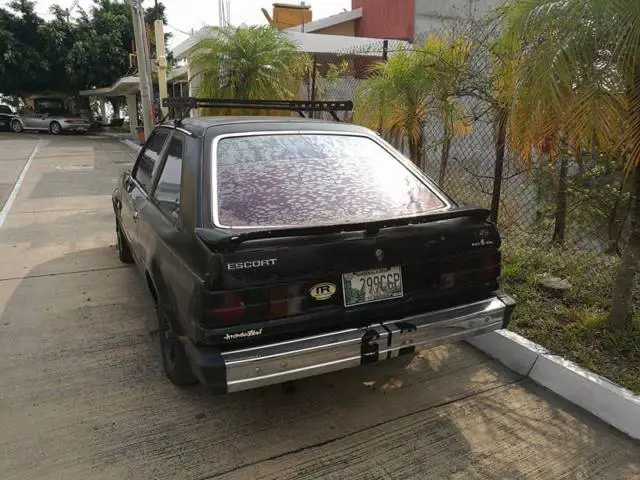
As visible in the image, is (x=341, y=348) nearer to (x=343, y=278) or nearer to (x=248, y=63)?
(x=343, y=278)

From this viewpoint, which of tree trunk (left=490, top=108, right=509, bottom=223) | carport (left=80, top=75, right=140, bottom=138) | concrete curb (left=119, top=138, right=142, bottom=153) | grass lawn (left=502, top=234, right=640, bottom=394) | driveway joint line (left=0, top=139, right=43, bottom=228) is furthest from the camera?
carport (left=80, top=75, right=140, bottom=138)

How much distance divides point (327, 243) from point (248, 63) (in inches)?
233

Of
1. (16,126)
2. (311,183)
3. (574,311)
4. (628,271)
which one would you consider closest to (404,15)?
(574,311)

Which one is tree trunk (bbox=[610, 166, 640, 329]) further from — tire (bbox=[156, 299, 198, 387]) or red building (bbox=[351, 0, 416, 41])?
red building (bbox=[351, 0, 416, 41])

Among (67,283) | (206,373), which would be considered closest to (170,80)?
(67,283)

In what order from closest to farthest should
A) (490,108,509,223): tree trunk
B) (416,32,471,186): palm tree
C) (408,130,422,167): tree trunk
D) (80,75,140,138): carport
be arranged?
(490,108,509,223): tree trunk, (416,32,471,186): palm tree, (408,130,422,167): tree trunk, (80,75,140,138): carport

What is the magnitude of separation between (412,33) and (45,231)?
11622 millimetres

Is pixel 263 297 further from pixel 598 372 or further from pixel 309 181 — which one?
pixel 598 372

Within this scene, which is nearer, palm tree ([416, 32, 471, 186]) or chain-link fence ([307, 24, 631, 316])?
chain-link fence ([307, 24, 631, 316])

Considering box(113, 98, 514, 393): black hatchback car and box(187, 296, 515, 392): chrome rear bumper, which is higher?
box(113, 98, 514, 393): black hatchback car

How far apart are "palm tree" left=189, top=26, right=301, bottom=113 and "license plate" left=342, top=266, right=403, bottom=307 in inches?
224

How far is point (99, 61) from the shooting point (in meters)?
27.5

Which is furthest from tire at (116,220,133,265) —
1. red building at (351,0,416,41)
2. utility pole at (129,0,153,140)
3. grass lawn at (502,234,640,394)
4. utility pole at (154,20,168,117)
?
red building at (351,0,416,41)

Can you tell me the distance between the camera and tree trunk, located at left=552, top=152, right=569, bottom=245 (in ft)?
14.3
